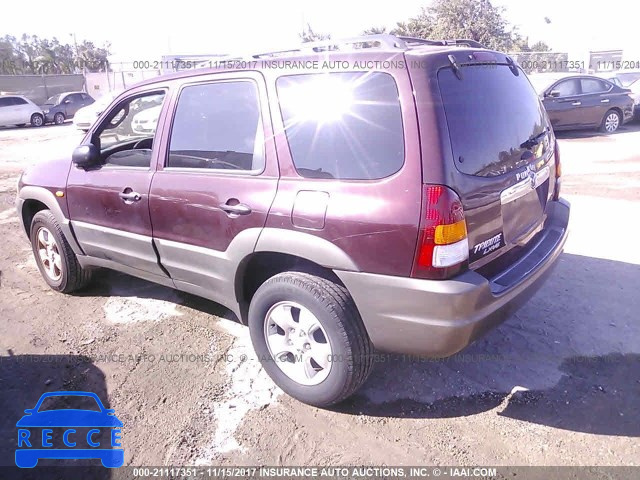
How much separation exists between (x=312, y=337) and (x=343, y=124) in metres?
1.16

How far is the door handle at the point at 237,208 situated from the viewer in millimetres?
2809

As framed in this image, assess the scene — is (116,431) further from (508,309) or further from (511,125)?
(511,125)

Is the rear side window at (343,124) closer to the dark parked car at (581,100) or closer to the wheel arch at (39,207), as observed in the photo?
the wheel arch at (39,207)

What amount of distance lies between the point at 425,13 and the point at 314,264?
3503 centimetres

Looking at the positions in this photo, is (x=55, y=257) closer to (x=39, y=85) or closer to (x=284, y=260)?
(x=284, y=260)

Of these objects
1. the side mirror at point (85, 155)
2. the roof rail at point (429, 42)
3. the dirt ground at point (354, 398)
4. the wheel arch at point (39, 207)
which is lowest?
the dirt ground at point (354, 398)

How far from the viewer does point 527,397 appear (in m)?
2.88

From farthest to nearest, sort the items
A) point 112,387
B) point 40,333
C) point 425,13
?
point 425,13, point 40,333, point 112,387

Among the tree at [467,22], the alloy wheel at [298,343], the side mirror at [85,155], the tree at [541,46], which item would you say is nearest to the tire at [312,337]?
the alloy wheel at [298,343]

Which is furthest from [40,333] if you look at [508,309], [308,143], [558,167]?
[558,167]

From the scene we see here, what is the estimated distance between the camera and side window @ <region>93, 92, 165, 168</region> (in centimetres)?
362

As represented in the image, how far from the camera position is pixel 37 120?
2256cm

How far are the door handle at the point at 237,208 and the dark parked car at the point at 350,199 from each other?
1 cm

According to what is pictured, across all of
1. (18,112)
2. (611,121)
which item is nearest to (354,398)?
(611,121)
